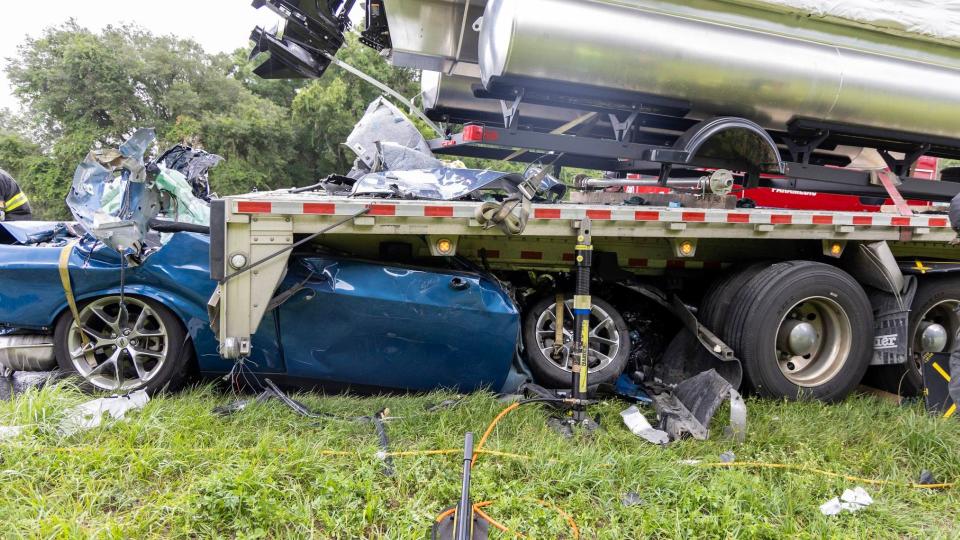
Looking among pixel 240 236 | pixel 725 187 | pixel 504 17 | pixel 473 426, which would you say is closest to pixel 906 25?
pixel 725 187

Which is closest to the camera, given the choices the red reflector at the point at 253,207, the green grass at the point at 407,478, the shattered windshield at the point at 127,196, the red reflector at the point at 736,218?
the green grass at the point at 407,478

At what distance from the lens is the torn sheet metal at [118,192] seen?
331 cm

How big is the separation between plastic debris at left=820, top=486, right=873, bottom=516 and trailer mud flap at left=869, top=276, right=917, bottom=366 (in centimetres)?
160

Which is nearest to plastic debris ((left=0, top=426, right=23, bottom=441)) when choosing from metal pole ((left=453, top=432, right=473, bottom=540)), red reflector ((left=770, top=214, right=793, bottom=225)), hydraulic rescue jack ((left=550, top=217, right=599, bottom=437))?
metal pole ((left=453, top=432, right=473, bottom=540))

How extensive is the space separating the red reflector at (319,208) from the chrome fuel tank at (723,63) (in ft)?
4.37

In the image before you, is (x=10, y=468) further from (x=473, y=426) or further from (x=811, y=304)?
(x=811, y=304)

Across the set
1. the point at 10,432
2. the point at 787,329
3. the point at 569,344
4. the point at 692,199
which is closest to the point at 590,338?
the point at 569,344

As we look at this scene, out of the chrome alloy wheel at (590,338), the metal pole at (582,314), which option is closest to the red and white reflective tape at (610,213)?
the metal pole at (582,314)

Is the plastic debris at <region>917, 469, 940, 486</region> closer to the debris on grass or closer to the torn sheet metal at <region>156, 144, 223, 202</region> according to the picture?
the debris on grass

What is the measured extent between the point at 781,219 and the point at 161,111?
2764 cm

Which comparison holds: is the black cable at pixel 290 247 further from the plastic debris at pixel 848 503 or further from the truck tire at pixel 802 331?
the plastic debris at pixel 848 503

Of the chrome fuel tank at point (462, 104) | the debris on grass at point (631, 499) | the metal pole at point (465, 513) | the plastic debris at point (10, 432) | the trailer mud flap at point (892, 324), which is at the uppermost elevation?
the chrome fuel tank at point (462, 104)

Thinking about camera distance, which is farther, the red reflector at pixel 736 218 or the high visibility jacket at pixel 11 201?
the high visibility jacket at pixel 11 201

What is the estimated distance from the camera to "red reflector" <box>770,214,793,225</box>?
371cm
